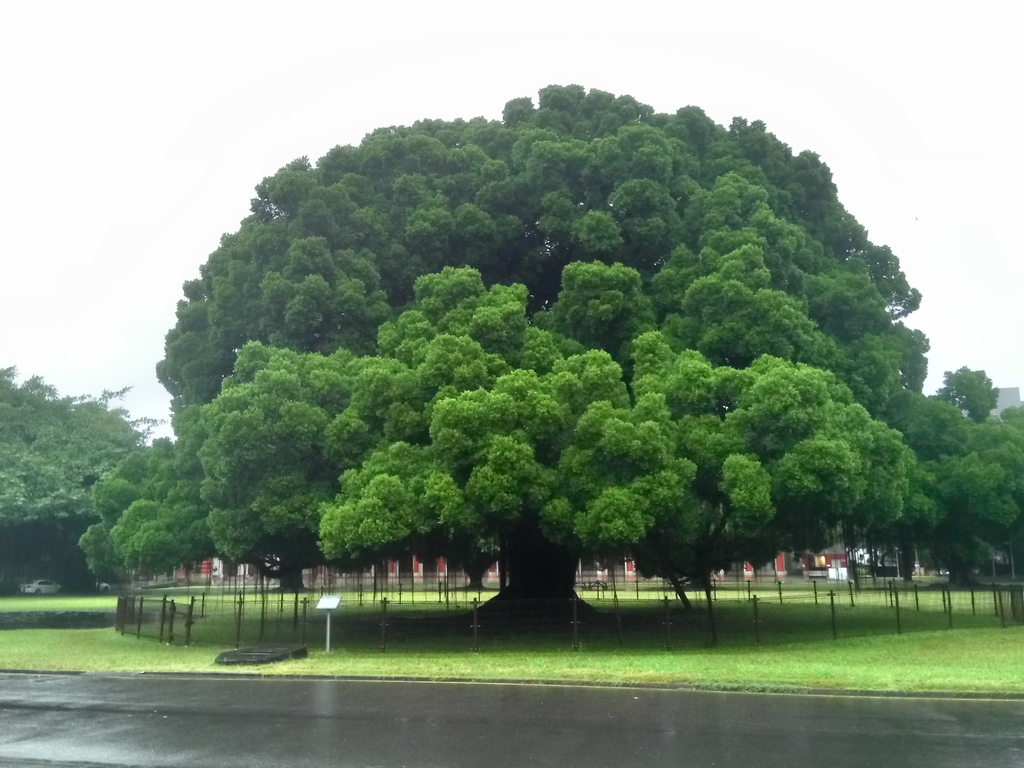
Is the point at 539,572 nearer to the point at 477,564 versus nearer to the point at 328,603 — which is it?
the point at 328,603

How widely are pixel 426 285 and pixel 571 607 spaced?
28.4 ft

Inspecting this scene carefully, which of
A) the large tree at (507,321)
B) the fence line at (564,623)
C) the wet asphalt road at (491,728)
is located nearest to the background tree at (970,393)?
the large tree at (507,321)

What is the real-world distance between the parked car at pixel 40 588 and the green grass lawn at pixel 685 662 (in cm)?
3755

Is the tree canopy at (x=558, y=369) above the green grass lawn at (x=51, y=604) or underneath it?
above

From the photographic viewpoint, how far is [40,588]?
57125mm

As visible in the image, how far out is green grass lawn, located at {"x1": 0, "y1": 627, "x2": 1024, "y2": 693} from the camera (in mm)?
14922

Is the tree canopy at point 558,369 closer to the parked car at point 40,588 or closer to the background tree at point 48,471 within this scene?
the background tree at point 48,471

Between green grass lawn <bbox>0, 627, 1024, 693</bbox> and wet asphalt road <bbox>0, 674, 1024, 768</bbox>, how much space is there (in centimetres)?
103

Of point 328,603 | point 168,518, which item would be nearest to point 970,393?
point 328,603

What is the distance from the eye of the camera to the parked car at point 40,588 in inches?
2243

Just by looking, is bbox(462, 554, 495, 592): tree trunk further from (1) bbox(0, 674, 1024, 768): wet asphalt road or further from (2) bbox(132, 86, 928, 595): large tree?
(1) bbox(0, 674, 1024, 768): wet asphalt road

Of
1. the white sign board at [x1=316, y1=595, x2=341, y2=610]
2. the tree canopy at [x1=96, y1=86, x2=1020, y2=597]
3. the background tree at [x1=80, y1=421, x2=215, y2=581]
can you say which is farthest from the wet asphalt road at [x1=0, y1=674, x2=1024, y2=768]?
Result: the background tree at [x1=80, y1=421, x2=215, y2=581]

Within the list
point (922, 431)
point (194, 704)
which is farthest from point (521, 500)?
point (922, 431)

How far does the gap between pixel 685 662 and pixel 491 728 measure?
7093 millimetres
